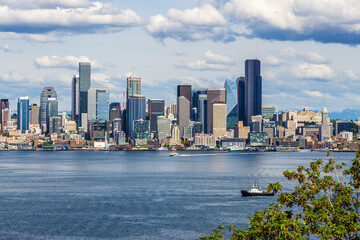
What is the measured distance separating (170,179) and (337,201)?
10063 cm

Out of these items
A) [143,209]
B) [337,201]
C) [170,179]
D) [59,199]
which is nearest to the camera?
[337,201]

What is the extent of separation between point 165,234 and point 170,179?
67631 mm

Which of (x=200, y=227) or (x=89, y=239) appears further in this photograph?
(x=200, y=227)

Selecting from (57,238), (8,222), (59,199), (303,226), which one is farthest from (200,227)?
(303,226)

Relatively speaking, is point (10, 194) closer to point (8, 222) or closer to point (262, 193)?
point (8, 222)

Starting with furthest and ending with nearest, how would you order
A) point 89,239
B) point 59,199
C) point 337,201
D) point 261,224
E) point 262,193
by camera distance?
point 262,193
point 59,199
point 89,239
point 337,201
point 261,224

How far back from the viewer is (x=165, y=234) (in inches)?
2549

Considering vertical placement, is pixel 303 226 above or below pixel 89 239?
→ above

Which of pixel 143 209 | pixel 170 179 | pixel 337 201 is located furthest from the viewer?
pixel 170 179

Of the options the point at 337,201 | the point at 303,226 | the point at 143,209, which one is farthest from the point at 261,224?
the point at 143,209

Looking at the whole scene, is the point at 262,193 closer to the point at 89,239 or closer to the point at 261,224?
the point at 89,239

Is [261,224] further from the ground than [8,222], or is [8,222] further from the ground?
Result: [261,224]

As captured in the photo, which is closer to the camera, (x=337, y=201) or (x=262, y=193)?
(x=337, y=201)

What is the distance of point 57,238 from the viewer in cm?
6266
